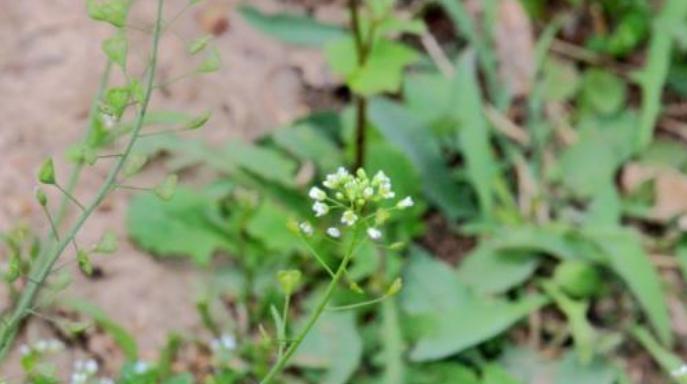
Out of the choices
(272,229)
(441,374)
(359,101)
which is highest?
(359,101)

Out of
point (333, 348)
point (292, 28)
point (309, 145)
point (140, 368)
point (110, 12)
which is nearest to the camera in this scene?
point (110, 12)

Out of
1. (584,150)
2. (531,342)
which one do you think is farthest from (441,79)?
(531,342)

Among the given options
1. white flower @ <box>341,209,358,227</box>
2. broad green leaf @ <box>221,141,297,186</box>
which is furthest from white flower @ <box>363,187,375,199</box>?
broad green leaf @ <box>221,141,297,186</box>

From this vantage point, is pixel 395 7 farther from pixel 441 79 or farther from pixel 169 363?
pixel 169 363

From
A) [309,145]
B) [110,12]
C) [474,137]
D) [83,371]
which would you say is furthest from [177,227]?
[110,12]

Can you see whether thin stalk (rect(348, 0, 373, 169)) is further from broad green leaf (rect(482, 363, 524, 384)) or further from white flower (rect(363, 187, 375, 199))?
white flower (rect(363, 187, 375, 199))

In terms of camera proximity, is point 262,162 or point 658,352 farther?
point 262,162

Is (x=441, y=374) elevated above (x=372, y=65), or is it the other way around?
(x=372, y=65)

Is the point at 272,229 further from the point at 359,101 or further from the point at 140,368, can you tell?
the point at 140,368
